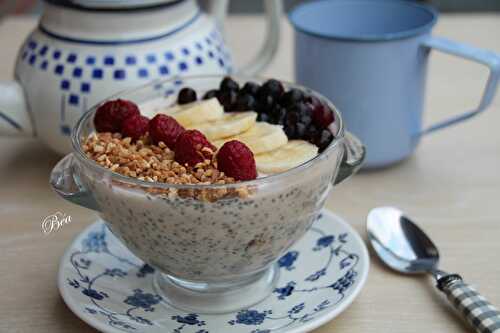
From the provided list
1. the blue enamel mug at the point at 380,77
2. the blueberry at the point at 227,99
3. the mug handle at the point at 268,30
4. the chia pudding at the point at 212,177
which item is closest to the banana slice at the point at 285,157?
the chia pudding at the point at 212,177

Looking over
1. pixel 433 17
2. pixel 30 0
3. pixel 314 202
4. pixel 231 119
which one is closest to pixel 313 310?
pixel 314 202

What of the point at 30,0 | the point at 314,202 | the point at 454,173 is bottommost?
the point at 30,0

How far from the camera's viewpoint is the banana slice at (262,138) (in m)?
0.75

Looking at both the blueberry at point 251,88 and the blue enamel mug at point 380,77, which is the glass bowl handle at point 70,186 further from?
the blue enamel mug at point 380,77

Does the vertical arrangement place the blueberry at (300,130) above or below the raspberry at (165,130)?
below

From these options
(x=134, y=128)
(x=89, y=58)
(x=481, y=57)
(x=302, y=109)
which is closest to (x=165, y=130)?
(x=134, y=128)

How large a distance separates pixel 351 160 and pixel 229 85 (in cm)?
18

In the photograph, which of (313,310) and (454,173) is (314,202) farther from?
(454,173)

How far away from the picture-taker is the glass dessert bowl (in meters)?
0.64

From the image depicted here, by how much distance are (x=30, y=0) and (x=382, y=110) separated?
208 cm

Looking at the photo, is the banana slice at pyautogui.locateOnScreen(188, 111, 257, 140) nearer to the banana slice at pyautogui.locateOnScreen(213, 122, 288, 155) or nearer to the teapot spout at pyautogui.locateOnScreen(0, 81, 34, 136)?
the banana slice at pyautogui.locateOnScreen(213, 122, 288, 155)

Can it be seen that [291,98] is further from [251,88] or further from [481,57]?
[481,57]

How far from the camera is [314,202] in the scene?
28.0 inches

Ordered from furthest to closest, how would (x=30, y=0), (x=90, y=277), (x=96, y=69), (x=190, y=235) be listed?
1. (x=30, y=0)
2. (x=96, y=69)
3. (x=90, y=277)
4. (x=190, y=235)
